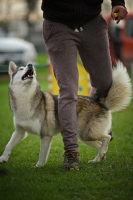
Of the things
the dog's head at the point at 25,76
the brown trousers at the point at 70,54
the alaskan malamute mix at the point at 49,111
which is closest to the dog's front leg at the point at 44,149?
the alaskan malamute mix at the point at 49,111

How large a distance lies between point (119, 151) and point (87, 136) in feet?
2.51

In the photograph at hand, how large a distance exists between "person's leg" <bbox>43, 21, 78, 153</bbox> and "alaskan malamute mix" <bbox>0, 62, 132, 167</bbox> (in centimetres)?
30

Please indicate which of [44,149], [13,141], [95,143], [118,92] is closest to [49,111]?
[44,149]

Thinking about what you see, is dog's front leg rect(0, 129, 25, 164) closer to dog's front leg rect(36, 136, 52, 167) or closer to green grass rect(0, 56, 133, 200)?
green grass rect(0, 56, 133, 200)

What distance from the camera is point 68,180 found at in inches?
154

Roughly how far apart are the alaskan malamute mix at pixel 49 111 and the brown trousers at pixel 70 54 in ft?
0.95

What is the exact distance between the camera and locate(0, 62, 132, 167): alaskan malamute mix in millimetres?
4707

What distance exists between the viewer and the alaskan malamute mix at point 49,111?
15.4 feet

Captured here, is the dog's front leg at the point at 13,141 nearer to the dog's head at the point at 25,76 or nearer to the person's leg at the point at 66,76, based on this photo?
the dog's head at the point at 25,76

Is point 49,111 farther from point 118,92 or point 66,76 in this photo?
point 118,92

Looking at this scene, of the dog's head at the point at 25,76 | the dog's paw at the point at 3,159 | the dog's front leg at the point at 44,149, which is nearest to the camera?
the dog's front leg at the point at 44,149

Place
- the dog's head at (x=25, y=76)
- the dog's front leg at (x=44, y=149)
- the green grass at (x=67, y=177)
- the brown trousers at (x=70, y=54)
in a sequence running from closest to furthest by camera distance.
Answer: the green grass at (x=67, y=177) → the brown trousers at (x=70, y=54) → the dog's front leg at (x=44, y=149) → the dog's head at (x=25, y=76)

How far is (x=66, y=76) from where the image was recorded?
441 centimetres

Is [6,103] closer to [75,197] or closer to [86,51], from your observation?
[86,51]
